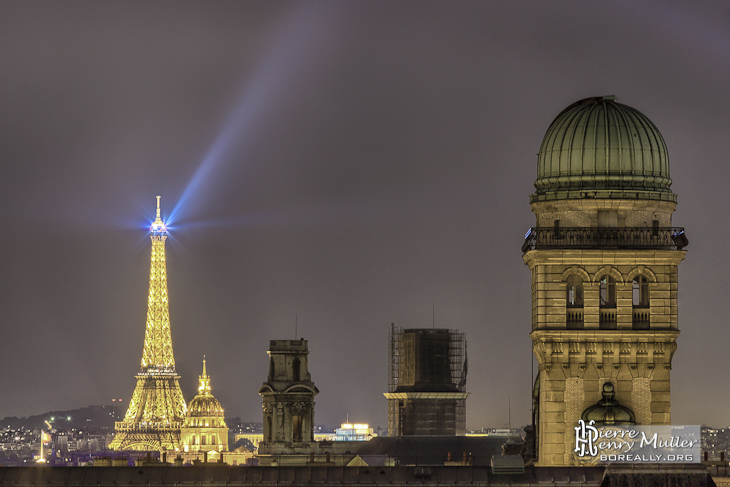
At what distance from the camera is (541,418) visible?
14050 cm

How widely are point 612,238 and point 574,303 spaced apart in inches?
173

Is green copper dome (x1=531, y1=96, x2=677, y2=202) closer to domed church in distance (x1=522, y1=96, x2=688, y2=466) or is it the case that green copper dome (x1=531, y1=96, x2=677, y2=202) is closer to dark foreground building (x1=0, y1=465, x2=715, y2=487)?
domed church in distance (x1=522, y1=96, x2=688, y2=466)

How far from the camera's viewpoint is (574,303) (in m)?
140

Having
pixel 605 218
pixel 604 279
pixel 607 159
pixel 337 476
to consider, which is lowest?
pixel 337 476

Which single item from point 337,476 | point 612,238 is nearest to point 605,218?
point 612,238

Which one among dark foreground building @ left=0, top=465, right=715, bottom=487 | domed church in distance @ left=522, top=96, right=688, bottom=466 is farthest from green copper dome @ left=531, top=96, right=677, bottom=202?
dark foreground building @ left=0, top=465, right=715, bottom=487

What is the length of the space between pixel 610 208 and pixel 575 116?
592 cm

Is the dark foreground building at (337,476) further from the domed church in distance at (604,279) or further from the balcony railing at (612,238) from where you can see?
the balcony railing at (612,238)

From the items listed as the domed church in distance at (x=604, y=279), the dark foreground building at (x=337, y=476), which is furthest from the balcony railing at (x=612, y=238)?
the dark foreground building at (x=337, y=476)

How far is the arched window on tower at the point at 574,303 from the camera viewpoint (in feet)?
458

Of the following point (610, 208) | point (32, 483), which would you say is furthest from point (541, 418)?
point (32, 483)

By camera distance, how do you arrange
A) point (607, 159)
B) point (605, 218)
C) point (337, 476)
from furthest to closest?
point (605, 218), point (607, 159), point (337, 476)

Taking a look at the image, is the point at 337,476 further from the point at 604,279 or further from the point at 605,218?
the point at 605,218

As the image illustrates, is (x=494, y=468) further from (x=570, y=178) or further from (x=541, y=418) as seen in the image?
(x=570, y=178)
